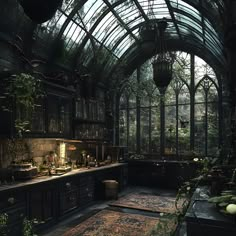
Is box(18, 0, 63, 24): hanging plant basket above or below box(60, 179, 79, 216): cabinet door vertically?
above

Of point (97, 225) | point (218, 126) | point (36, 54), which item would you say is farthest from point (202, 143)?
point (36, 54)

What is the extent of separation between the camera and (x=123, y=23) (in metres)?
9.13

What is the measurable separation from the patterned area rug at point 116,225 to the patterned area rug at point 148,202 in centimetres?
68

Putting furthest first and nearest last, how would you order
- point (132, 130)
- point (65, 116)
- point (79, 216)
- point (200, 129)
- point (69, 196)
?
point (132, 130) → point (200, 129) → point (65, 116) → point (79, 216) → point (69, 196)

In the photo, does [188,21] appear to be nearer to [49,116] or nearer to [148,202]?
[49,116]

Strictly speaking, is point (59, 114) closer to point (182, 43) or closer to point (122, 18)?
point (122, 18)

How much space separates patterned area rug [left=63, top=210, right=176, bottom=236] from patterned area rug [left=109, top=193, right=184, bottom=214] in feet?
2.22

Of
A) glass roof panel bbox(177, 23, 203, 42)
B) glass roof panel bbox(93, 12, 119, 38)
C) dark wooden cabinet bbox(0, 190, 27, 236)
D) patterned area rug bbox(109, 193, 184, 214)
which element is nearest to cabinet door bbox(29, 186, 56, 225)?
dark wooden cabinet bbox(0, 190, 27, 236)

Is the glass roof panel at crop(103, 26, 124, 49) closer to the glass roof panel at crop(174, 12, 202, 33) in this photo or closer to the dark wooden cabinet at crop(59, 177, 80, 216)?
the glass roof panel at crop(174, 12, 202, 33)

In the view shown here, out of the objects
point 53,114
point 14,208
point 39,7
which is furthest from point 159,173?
point 39,7

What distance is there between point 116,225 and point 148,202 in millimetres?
2131

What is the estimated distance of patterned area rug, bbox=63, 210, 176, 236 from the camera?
4.93m

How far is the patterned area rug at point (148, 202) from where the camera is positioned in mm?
6641

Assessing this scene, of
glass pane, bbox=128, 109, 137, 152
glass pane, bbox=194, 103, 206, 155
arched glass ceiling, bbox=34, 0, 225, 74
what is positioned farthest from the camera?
glass pane, bbox=128, 109, 137, 152
